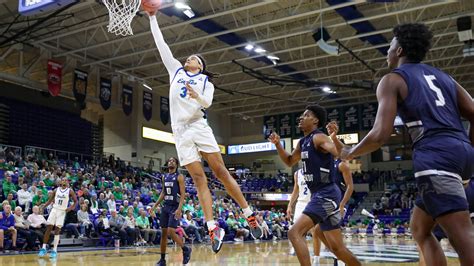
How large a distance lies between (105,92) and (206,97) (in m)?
21.3

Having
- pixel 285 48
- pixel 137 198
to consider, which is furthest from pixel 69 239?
pixel 285 48

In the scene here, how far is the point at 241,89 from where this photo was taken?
3102cm

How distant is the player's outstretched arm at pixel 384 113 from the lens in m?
2.72

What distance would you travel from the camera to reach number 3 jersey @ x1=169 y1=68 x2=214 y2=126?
4594mm

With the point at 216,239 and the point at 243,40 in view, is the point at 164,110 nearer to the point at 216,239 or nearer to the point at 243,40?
the point at 243,40

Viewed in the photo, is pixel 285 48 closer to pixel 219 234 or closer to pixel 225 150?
pixel 225 150

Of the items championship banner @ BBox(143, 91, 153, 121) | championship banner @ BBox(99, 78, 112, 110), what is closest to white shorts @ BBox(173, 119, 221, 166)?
championship banner @ BBox(99, 78, 112, 110)

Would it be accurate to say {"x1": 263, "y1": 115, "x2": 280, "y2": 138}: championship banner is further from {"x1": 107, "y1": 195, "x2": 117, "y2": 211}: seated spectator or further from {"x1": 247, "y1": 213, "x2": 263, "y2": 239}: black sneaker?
{"x1": 247, "y1": 213, "x2": 263, "y2": 239}: black sneaker

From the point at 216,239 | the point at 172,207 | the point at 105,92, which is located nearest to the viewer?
the point at 216,239

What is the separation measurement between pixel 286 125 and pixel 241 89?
448 cm

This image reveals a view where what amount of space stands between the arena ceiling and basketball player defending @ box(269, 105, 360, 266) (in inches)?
456

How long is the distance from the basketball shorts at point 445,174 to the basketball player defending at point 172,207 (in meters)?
5.57

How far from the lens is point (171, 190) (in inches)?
329

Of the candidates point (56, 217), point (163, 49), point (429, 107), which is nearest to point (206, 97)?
point (163, 49)
